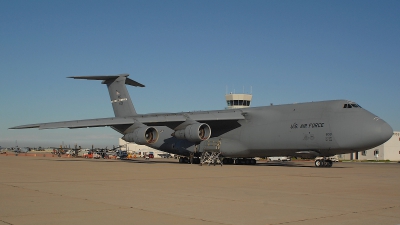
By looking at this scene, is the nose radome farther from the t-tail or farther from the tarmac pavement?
the t-tail

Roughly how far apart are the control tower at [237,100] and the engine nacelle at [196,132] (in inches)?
924

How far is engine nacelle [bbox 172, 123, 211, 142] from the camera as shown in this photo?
1128 inches

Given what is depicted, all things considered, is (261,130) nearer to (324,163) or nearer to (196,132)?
(196,132)

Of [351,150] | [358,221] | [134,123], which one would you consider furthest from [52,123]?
[358,221]

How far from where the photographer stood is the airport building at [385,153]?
5446cm

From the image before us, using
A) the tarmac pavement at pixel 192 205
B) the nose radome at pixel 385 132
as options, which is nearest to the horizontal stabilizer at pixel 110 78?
the nose radome at pixel 385 132

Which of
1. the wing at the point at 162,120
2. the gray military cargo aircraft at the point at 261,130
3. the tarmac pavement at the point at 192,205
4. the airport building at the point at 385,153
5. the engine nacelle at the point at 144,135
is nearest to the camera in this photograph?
the tarmac pavement at the point at 192,205

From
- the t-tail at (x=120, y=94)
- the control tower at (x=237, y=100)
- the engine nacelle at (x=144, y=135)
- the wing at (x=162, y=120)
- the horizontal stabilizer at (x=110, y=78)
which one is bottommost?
the engine nacelle at (x=144, y=135)

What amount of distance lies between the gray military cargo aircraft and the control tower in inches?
768

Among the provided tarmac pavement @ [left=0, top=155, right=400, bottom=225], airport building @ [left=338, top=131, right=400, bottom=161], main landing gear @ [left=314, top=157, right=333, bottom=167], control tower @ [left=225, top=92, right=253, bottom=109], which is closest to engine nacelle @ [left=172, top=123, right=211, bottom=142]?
main landing gear @ [left=314, top=157, right=333, bottom=167]

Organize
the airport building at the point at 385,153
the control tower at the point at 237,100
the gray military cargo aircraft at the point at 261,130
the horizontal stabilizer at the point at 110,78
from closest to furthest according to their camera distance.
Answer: the gray military cargo aircraft at the point at 261,130
the horizontal stabilizer at the point at 110,78
the control tower at the point at 237,100
the airport building at the point at 385,153

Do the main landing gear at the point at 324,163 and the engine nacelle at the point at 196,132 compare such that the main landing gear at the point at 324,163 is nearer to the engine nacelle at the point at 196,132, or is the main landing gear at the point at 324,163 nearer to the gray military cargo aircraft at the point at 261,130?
the gray military cargo aircraft at the point at 261,130

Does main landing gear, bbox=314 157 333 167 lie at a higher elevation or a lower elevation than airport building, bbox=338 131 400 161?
lower

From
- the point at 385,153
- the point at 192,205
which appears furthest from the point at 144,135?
the point at 385,153
